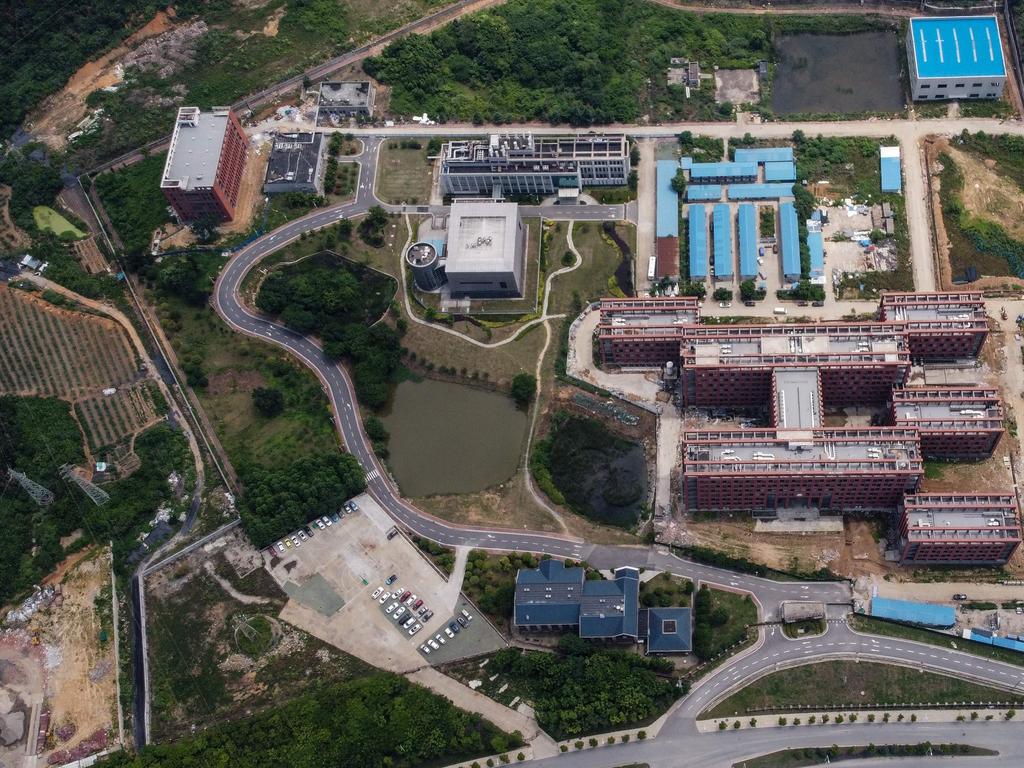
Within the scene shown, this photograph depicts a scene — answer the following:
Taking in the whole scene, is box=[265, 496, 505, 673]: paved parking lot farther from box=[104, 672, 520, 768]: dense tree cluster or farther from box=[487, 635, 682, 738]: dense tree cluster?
box=[104, 672, 520, 768]: dense tree cluster

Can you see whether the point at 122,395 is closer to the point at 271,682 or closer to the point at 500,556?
the point at 271,682

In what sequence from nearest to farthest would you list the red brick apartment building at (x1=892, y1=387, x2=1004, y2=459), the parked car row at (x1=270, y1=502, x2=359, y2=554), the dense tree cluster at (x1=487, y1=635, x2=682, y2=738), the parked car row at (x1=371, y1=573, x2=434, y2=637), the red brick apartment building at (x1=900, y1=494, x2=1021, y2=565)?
the dense tree cluster at (x1=487, y1=635, x2=682, y2=738) < the red brick apartment building at (x1=900, y1=494, x2=1021, y2=565) < the red brick apartment building at (x1=892, y1=387, x2=1004, y2=459) < the parked car row at (x1=371, y1=573, x2=434, y2=637) < the parked car row at (x1=270, y1=502, x2=359, y2=554)

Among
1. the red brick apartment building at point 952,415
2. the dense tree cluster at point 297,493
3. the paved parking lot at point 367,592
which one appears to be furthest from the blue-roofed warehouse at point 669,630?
the dense tree cluster at point 297,493

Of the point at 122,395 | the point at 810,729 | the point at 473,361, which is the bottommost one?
the point at 810,729

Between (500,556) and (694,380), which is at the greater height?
(694,380)

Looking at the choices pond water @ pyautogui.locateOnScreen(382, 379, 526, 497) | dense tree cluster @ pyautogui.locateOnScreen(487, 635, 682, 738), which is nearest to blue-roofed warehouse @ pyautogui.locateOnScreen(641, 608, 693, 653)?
dense tree cluster @ pyautogui.locateOnScreen(487, 635, 682, 738)

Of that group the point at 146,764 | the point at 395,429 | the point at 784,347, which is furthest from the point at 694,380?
the point at 146,764
